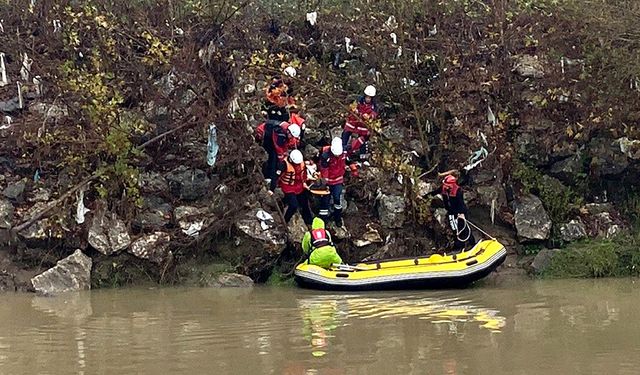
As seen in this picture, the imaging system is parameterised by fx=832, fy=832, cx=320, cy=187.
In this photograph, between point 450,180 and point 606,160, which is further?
point 606,160

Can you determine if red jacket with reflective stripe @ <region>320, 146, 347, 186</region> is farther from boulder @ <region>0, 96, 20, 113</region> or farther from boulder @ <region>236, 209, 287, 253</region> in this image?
boulder @ <region>0, 96, 20, 113</region>

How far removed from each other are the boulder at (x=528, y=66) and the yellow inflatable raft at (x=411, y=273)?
13.3 feet

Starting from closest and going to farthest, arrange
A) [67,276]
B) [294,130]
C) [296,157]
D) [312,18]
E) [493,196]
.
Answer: [67,276]
[296,157]
[294,130]
[493,196]
[312,18]

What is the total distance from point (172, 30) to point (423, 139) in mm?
4787

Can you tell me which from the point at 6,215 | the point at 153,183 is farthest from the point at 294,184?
the point at 6,215

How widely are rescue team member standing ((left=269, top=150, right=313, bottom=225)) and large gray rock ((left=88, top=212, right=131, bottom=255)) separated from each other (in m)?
2.42

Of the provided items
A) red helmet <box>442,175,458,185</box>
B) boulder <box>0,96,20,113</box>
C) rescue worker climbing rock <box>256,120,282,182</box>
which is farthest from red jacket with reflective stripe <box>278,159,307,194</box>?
boulder <box>0,96,20,113</box>

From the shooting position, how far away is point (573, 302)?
9828 mm

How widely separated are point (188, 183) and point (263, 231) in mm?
1565

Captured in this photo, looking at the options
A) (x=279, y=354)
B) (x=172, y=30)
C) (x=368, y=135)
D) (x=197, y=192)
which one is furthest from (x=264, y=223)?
(x=279, y=354)

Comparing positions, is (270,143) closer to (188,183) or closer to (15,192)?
(188,183)

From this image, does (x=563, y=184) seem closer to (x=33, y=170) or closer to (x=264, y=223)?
(x=264, y=223)

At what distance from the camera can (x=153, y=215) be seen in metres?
12.7

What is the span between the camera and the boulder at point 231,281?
12102mm
